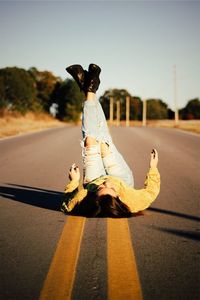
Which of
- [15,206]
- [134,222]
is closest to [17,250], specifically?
[134,222]

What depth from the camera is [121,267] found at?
3.63 metres

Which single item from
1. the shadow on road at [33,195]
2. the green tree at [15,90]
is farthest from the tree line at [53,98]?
the shadow on road at [33,195]

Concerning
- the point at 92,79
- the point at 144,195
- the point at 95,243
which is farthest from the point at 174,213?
the point at 92,79

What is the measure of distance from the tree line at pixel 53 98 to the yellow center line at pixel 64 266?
1737cm

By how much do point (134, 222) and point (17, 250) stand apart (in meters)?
1.64

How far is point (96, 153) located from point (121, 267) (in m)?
2.38

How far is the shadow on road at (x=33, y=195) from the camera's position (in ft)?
21.5

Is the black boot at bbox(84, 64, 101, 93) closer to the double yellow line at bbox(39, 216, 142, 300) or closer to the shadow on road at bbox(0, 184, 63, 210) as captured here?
the shadow on road at bbox(0, 184, 63, 210)

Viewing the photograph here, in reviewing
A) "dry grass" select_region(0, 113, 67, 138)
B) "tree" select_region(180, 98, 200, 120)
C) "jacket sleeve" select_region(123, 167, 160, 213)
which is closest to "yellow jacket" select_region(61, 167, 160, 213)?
"jacket sleeve" select_region(123, 167, 160, 213)

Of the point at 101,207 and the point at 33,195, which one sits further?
the point at 33,195

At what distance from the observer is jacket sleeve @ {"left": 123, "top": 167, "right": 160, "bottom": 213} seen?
5414mm

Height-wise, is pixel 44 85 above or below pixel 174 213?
above

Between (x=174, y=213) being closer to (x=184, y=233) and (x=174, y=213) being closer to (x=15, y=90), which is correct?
(x=184, y=233)

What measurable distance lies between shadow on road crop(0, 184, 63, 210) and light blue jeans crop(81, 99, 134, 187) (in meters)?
0.86
